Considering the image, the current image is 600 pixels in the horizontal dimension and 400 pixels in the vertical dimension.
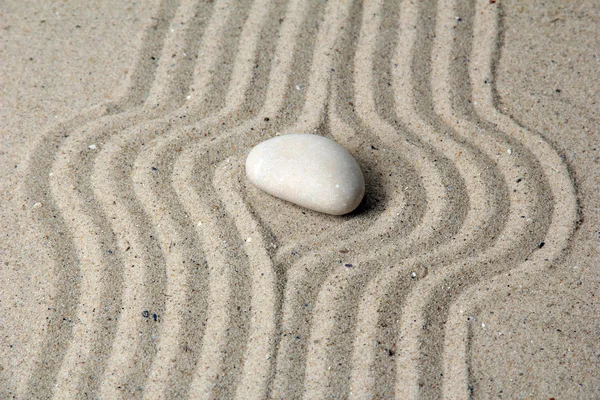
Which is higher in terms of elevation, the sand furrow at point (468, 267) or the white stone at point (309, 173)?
the white stone at point (309, 173)

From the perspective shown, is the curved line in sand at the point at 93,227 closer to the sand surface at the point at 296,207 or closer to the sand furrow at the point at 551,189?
the sand surface at the point at 296,207

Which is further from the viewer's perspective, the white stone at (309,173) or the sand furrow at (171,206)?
the white stone at (309,173)

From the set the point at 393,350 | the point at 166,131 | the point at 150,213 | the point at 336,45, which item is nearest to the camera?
the point at 393,350

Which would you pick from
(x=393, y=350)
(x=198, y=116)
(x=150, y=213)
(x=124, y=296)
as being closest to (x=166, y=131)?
(x=198, y=116)

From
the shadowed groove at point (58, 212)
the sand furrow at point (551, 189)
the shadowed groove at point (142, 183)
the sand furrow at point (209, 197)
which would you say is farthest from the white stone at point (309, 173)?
the shadowed groove at point (58, 212)

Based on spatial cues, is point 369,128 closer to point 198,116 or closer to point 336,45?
point 336,45

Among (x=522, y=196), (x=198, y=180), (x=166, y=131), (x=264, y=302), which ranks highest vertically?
(x=166, y=131)

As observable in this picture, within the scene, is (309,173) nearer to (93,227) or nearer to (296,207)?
(296,207)
